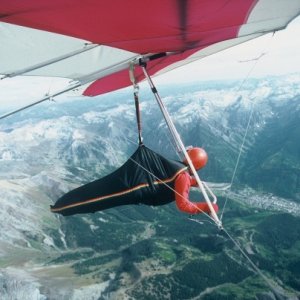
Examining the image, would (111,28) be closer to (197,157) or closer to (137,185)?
(137,185)

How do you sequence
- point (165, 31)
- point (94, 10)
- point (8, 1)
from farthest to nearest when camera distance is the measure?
1. point (165, 31)
2. point (94, 10)
3. point (8, 1)

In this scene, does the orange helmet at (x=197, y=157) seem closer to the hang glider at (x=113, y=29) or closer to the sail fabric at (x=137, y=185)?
the sail fabric at (x=137, y=185)

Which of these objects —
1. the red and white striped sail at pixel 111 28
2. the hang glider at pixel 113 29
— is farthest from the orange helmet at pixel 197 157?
the red and white striped sail at pixel 111 28

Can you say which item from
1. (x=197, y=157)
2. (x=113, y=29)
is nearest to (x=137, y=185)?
(x=197, y=157)

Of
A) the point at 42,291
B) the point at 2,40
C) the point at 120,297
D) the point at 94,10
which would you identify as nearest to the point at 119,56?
the point at 2,40

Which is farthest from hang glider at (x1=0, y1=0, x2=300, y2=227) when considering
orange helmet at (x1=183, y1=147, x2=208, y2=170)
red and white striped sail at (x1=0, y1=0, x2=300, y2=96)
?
orange helmet at (x1=183, y1=147, x2=208, y2=170)

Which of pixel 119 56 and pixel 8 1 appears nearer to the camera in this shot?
pixel 8 1

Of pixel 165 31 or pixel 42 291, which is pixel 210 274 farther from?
pixel 165 31
